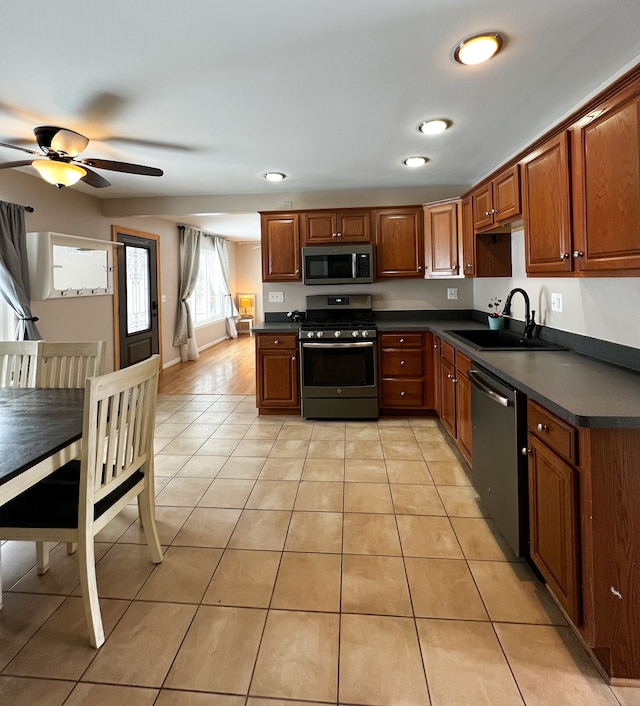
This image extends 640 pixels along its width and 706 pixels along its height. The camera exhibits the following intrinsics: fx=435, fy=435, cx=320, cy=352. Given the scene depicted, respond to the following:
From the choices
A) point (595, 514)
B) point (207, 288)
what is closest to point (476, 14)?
point (595, 514)

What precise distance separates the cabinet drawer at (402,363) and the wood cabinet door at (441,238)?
0.80 meters

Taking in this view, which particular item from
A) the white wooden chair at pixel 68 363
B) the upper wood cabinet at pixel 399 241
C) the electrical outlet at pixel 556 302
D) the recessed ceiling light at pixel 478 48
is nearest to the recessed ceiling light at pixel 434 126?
the recessed ceiling light at pixel 478 48

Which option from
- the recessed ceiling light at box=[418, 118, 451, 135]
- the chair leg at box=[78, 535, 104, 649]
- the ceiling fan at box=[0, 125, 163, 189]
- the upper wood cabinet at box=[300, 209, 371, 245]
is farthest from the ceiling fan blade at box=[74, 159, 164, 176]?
the chair leg at box=[78, 535, 104, 649]

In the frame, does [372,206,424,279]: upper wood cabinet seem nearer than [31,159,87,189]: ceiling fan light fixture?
No

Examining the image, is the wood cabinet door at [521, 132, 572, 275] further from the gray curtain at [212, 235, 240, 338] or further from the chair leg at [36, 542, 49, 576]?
the gray curtain at [212, 235, 240, 338]

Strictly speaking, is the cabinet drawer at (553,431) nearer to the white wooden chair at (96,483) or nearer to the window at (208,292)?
the white wooden chair at (96,483)

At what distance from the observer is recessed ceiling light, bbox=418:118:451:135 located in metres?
2.70

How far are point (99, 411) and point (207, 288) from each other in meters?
7.58

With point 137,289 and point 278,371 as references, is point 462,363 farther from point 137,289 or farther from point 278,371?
point 137,289

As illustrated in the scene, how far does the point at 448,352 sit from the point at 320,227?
1.87 m

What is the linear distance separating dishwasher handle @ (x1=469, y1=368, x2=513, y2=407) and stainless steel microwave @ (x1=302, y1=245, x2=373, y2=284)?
1967 millimetres

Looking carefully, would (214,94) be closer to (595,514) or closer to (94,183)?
(94,183)

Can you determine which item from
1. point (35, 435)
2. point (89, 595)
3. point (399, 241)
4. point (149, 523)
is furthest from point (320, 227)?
point (89, 595)

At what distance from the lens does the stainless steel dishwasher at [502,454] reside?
5.99 ft
